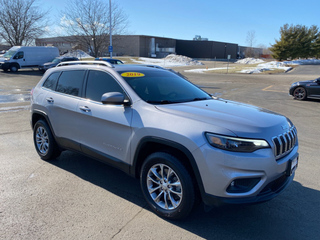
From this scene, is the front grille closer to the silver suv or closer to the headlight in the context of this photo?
the silver suv

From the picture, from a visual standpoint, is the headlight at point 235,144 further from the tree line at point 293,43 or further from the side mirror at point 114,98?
the tree line at point 293,43

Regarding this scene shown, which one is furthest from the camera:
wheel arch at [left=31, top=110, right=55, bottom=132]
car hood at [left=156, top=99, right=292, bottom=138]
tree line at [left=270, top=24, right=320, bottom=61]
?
tree line at [left=270, top=24, right=320, bottom=61]

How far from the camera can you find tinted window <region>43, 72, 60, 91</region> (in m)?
4.62

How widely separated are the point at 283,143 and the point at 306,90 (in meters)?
11.3

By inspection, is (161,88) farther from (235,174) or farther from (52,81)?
(52,81)

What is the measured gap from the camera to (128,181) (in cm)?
401

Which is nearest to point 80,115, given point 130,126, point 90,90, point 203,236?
point 90,90

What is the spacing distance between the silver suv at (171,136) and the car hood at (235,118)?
0.01 m

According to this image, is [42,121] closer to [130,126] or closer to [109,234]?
[130,126]

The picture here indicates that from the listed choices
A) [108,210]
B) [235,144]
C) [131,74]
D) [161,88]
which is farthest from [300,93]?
[108,210]

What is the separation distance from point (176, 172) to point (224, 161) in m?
0.56

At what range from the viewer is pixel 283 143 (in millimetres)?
2824

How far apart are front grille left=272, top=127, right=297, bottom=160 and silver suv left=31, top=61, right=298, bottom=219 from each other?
1 centimetres

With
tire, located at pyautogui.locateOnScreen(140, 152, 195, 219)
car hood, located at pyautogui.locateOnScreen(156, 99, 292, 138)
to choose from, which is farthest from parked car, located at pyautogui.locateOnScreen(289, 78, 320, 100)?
tire, located at pyautogui.locateOnScreen(140, 152, 195, 219)
